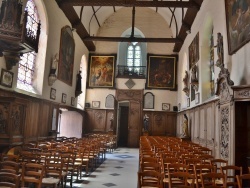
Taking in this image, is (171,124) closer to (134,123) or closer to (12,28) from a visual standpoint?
(134,123)

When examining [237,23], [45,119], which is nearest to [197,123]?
[237,23]

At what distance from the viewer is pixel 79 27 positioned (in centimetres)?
1595

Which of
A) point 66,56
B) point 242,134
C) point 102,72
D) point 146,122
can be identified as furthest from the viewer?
point 102,72

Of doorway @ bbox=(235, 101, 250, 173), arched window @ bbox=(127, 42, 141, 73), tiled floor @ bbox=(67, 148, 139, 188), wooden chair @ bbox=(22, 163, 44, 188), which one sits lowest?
tiled floor @ bbox=(67, 148, 139, 188)

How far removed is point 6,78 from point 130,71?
42.2ft

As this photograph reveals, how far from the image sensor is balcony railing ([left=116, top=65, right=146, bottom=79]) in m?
19.9

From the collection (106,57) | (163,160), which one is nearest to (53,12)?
(106,57)

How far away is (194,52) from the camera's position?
13.7 m

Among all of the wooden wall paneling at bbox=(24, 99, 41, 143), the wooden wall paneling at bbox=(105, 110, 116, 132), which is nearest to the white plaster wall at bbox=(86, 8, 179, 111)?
the wooden wall paneling at bbox=(105, 110, 116, 132)

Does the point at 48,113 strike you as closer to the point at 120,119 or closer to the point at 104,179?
the point at 104,179

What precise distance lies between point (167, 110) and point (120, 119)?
4344mm

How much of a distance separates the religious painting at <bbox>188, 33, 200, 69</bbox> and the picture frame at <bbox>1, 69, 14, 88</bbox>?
885 cm

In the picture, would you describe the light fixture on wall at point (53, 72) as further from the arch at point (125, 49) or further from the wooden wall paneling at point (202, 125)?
the arch at point (125, 49)

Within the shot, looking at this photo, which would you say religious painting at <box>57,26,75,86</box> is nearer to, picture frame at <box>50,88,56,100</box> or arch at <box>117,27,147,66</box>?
picture frame at <box>50,88,56,100</box>
